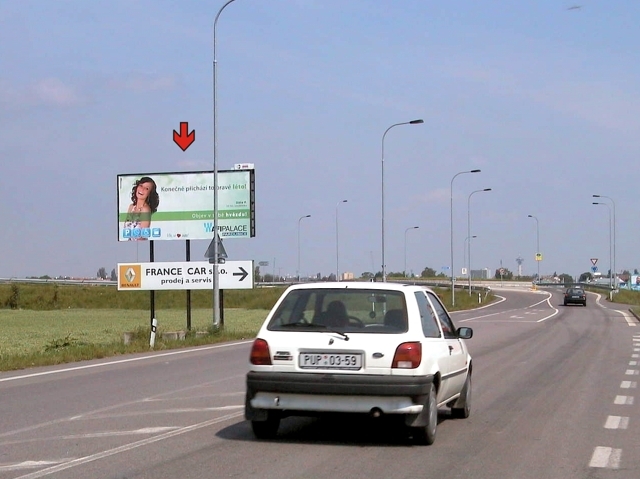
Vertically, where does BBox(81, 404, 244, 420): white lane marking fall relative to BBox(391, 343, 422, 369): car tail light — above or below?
below

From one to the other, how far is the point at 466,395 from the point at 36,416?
16.6ft

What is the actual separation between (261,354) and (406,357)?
1.38 m

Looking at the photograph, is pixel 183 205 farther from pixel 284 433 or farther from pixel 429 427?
pixel 429 427

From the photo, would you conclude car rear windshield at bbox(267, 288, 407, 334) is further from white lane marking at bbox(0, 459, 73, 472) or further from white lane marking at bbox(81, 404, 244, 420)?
white lane marking at bbox(81, 404, 244, 420)

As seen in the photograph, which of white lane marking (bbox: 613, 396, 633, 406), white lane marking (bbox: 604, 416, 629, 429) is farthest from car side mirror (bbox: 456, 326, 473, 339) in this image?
white lane marking (bbox: 613, 396, 633, 406)

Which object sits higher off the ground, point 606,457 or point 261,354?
point 261,354

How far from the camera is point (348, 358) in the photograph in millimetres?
8688

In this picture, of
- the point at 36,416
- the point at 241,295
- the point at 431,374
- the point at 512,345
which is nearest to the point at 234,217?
the point at 512,345

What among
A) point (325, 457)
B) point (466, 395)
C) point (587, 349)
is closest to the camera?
point (325, 457)

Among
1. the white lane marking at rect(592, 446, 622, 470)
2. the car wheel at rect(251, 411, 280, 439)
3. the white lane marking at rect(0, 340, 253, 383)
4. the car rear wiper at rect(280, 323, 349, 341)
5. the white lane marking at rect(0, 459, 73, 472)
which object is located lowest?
the white lane marking at rect(0, 340, 253, 383)

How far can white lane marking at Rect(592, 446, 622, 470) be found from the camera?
821 centimetres

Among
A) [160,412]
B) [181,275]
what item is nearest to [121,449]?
[160,412]

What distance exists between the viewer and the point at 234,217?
3606 cm

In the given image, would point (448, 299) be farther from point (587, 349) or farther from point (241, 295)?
point (587, 349)
